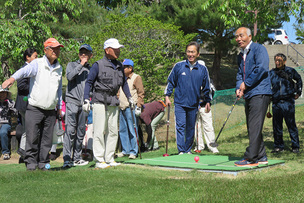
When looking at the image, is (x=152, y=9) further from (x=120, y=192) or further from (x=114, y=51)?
(x=120, y=192)

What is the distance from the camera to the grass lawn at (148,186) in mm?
4840

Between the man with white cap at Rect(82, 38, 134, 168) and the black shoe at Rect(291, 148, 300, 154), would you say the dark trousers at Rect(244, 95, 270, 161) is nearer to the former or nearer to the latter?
the man with white cap at Rect(82, 38, 134, 168)

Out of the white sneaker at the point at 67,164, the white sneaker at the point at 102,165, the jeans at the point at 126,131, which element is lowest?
the white sneaker at the point at 67,164

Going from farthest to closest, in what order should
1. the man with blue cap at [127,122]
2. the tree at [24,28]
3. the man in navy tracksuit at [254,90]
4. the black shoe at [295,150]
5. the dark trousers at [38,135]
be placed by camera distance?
the tree at [24,28]
the man with blue cap at [127,122]
the black shoe at [295,150]
the dark trousers at [38,135]
the man in navy tracksuit at [254,90]

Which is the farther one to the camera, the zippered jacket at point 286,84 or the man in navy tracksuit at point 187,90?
the zippered jacket at point 286,84

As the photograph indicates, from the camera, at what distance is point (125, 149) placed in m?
9.37

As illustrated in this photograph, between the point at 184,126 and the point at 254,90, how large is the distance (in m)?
2.16

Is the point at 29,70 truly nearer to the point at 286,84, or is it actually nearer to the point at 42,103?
the point at 42,103

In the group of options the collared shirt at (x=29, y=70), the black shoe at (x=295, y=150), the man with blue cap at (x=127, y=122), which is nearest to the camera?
the collared shirt at (x=29, y=70)

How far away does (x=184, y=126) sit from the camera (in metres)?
8.64

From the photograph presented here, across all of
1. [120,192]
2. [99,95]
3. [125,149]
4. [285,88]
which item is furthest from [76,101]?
[285,88]

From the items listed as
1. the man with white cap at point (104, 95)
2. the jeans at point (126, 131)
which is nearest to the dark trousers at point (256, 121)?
the man with white cap at point (104, 95)

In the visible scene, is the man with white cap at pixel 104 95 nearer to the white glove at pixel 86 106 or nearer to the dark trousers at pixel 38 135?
the white glove at pixel 86 106

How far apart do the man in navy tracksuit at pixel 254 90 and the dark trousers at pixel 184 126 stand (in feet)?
5.86
